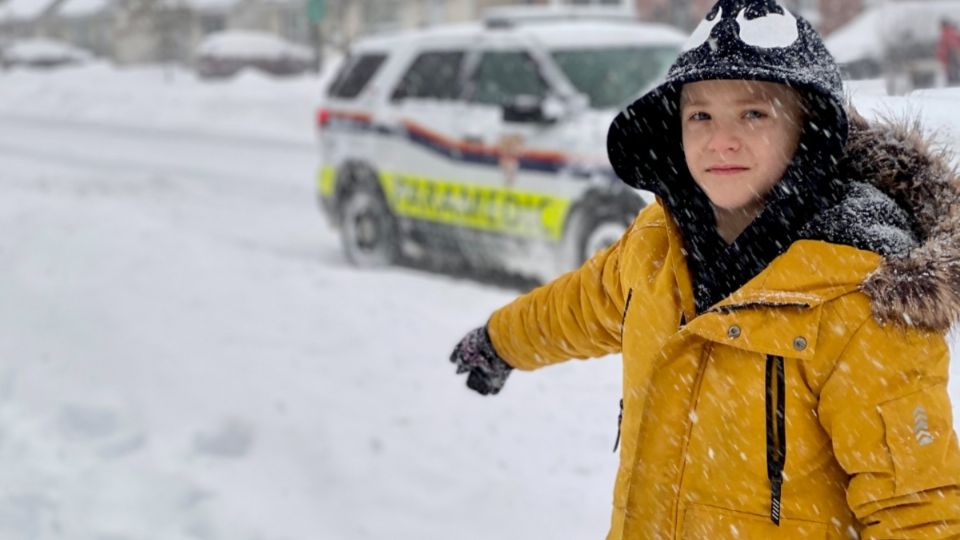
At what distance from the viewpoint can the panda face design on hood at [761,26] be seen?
6.43 ft

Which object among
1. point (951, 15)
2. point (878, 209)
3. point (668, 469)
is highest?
point (951, 15)

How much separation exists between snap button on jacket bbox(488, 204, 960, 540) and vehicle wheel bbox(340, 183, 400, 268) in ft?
21.5

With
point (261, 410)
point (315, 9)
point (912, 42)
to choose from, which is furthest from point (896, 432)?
point (315, 9)

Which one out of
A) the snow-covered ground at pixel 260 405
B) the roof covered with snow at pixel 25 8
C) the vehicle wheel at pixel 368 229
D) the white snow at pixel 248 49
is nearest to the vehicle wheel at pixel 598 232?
A: the snow-covered ground at pixel 260 405

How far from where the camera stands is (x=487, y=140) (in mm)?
7637

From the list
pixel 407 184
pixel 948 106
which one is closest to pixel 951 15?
pixel 407 184

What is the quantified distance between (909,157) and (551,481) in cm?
214

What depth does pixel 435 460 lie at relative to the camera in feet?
13.4

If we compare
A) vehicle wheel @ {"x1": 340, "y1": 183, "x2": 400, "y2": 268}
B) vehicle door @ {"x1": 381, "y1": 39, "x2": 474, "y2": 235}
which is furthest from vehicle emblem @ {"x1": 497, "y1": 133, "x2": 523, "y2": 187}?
vehicle wheel @ {"x1": 340, "y1": 183, "x2": 400, "y2": 268}

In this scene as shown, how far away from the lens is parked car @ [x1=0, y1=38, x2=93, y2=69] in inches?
1578

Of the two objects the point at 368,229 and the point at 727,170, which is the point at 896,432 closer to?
the point at 727,170

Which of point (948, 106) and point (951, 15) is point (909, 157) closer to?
point (948, 106)

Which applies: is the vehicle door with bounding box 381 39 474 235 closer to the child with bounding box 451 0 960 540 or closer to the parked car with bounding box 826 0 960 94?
the parked car with bounding box 826 0 960 94

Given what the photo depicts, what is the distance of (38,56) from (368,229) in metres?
35.4
